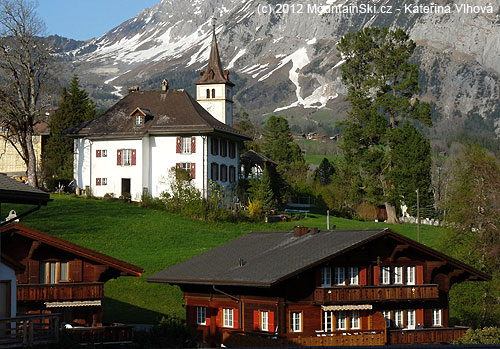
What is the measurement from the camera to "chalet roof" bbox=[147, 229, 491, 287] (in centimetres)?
3497

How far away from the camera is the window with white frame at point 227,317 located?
37781 millimetres

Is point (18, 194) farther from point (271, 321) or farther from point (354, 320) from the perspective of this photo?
point (354, 320)

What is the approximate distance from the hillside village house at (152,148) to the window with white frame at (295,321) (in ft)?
128

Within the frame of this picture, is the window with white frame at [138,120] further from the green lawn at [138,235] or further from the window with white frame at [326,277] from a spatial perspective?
the window with white frame at [326,277]

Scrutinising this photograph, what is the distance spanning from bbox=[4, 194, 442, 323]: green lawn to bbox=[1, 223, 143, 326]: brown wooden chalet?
8.16 meters

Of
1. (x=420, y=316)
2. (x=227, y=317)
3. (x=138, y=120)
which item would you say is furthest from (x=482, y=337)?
(x=138, y=120)

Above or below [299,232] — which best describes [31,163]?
above

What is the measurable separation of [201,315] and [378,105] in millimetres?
52762

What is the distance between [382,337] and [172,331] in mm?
7862

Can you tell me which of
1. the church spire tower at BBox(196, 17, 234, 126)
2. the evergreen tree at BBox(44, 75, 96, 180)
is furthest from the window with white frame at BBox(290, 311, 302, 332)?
the church spire tower at BBox(196, 17, 234, 126)

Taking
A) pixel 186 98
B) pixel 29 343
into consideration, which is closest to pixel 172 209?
pixel 186 98

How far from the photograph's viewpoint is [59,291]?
34750mm

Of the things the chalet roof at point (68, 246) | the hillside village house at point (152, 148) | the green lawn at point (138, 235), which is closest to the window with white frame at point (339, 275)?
the chalet roof at point (68, 246)

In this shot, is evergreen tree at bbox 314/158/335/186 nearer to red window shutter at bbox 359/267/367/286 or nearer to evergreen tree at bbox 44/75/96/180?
evergreen tree at bbox 44/75/96/180
